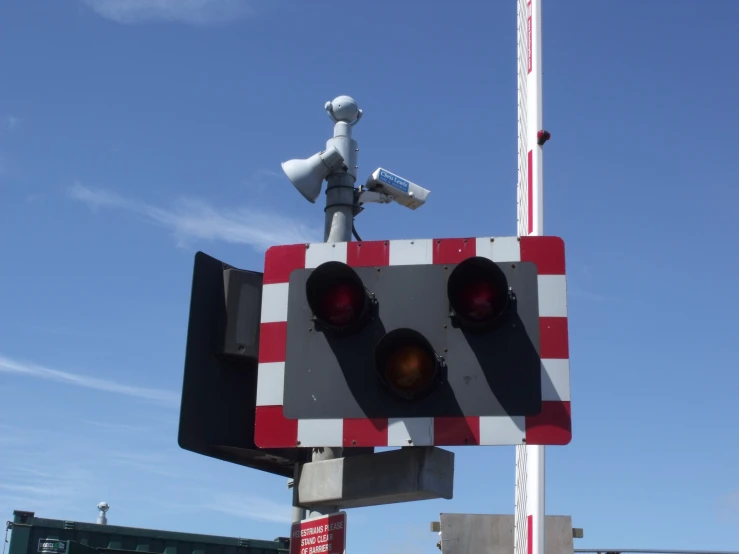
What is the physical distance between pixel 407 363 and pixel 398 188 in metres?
1.84

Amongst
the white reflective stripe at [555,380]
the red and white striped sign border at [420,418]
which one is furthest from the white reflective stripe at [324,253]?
the white reflective stripe at [555,380]

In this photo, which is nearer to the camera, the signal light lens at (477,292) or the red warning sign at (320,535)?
the signal light lens at (477,292)

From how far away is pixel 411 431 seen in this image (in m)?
4.14

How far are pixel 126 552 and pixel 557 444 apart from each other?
24.3 ft

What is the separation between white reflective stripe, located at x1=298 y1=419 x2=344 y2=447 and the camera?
421 cm

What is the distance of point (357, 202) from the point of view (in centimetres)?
564

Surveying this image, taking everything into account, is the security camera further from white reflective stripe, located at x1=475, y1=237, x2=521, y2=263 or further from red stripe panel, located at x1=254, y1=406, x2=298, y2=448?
red stripe panel, located at x1=254, y1=406, x2=298, y2=448

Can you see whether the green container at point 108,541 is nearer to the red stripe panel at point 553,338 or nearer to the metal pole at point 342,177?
the metal pole at point 342,177

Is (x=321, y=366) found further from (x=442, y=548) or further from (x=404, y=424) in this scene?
(x=442, y=548)

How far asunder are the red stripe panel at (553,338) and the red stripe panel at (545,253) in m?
0.23

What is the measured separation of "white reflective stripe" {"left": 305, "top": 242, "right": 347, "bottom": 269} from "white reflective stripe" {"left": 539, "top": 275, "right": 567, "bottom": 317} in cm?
93

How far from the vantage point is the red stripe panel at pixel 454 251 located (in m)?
4.35

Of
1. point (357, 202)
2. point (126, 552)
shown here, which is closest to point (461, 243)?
point (357, 202)

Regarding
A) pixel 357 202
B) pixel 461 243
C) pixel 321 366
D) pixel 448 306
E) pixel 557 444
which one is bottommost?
pixel 557 444
